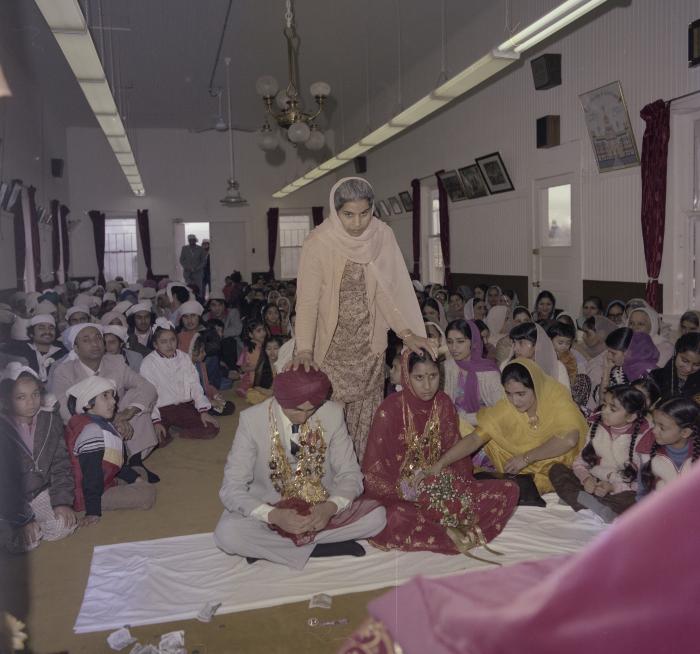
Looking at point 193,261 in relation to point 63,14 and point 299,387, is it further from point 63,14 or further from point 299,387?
point 299,387

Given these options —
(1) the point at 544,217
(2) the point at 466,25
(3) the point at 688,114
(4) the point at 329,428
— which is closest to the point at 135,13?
(2) the point at 466,25

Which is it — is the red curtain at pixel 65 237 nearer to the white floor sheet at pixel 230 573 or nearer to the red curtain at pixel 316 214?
the red curtain at pixel 316 214

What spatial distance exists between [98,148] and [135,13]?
7.40 m

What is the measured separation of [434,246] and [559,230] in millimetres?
4020

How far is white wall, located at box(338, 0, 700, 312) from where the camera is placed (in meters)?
5.76

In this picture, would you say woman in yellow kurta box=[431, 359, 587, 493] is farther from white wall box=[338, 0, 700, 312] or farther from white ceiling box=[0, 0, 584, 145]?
white ceiling box=[0, 0, 584, 145]

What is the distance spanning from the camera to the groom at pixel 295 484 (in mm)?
2725

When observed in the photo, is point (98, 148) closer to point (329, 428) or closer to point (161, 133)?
point (161, 133)

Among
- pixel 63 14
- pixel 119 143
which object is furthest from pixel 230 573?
pixel 119 143

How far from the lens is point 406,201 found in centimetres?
1217

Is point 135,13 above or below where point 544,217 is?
above

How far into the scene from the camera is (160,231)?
590 inches

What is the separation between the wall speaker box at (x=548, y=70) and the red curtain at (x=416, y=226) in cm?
417

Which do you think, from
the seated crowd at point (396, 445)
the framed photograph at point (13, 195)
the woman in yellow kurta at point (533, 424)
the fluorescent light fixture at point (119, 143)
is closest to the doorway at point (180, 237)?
the framed photograph at point (13, 195)
